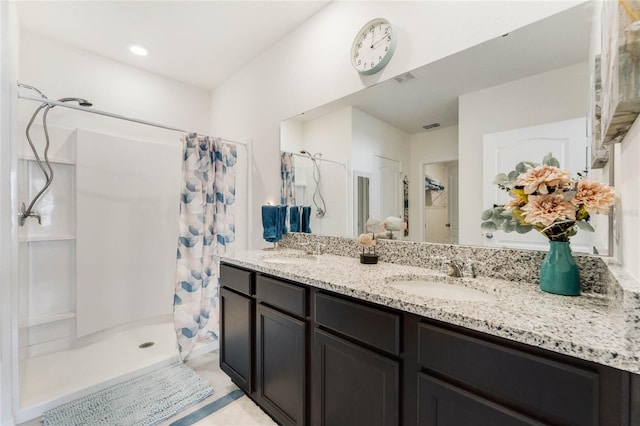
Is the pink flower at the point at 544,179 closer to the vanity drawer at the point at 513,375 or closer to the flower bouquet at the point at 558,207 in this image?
the flower bouquet at the point at 558,207

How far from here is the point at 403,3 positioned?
1581mm

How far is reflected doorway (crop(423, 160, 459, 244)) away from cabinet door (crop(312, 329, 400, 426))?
0.75m

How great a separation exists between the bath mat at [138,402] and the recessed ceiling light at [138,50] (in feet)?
9.03

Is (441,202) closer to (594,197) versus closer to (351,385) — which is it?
(594,197)

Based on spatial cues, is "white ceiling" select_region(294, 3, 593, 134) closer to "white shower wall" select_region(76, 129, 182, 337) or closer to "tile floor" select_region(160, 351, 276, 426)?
"tile floor" select_region(160, 351, 276, 426)

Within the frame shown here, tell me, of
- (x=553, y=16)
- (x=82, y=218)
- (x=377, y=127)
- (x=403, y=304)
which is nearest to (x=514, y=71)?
(x=553, y=16)

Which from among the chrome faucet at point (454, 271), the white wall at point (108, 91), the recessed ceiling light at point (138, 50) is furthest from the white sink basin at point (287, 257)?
the recessed ceiling light at point (138, 50)

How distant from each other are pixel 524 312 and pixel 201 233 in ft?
7.31

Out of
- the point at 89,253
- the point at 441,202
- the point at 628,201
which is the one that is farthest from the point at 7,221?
the point at 628,201

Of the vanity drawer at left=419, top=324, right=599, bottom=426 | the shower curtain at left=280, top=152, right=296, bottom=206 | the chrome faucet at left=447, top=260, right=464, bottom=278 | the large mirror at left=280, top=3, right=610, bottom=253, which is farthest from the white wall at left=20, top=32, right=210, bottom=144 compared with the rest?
the vanity drawer at left=419, top=324, right=599, bottom=426

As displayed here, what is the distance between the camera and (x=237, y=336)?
1778 mm

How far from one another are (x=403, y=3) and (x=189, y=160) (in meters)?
1.87

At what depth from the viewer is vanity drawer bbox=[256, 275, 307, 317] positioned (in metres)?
1.31

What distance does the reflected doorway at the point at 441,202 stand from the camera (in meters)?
1.45
